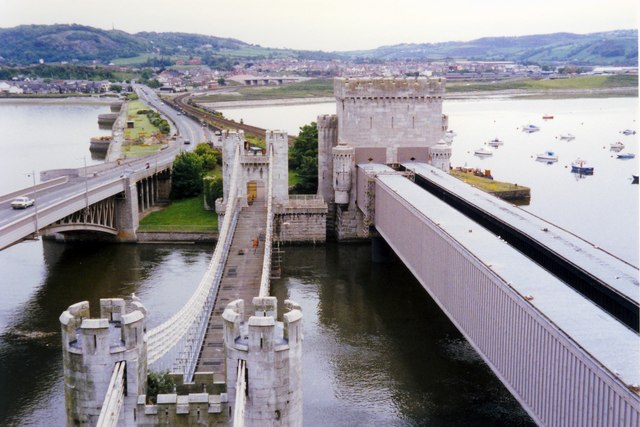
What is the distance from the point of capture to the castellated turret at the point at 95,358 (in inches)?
752

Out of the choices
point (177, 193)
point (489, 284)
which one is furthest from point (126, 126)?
point (489, 284)

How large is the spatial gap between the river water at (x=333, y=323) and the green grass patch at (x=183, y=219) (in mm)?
2980

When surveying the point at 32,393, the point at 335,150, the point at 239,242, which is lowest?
the point at 32,393

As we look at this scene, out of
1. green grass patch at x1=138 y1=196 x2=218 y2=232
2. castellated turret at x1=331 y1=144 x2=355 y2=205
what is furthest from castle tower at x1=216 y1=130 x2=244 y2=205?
castellated turret at x1=331 y1=144 x2=355 y2=205

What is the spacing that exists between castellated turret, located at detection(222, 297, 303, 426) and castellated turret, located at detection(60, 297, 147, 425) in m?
2.48

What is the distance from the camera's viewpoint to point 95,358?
1912 centimetres

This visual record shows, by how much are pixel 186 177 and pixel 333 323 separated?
3729 cm

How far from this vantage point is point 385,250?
189 feet

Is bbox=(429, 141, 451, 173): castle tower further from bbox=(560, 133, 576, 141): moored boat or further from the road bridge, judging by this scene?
bbox=(560, 133, 576, 141): moored boat

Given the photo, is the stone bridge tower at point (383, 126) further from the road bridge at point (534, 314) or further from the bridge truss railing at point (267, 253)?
the road bridge at point (534, 314)

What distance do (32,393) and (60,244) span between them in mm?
30611

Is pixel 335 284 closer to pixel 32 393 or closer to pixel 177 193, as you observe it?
pixel 32 393

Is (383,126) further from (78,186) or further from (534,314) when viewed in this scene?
(534,314)

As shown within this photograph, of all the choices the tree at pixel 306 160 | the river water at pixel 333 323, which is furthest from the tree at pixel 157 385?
the tree at pixel 306 160
